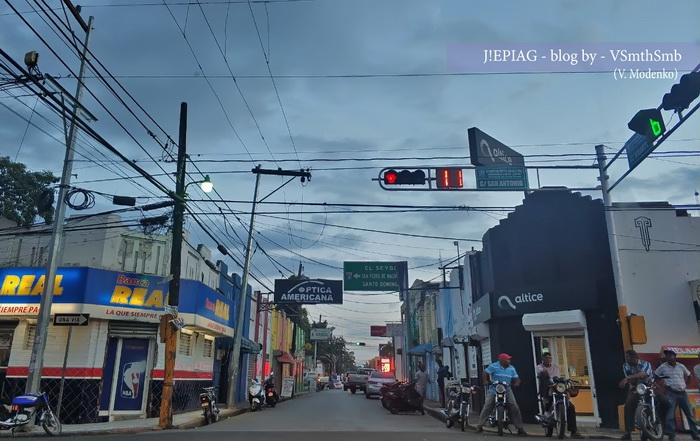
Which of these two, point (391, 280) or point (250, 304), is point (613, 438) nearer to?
point (391, 280)

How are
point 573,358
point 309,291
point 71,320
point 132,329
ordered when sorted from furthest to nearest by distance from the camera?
1. point 309,291
2. point 132,329
3. point 573,358
4. point 71,320

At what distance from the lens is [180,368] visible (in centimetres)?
1934

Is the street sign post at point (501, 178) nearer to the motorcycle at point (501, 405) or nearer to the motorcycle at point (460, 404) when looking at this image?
the motorcycle at point (501, 405)

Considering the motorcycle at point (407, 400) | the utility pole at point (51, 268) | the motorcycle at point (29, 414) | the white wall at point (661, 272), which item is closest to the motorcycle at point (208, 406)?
the motorcycle at point (29, 414)

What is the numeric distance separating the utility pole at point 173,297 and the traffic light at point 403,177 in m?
5.89

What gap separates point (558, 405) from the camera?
35.6 feet

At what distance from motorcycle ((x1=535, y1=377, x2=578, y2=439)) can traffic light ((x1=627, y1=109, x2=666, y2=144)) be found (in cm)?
512

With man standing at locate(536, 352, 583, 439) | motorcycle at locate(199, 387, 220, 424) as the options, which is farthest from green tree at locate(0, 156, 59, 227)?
man standing at locate(536, 352, 583, 439)

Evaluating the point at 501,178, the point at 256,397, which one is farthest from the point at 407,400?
the point at 501,178

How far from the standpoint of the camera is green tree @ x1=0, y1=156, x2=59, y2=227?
26.0 m

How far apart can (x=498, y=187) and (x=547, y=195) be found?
3484mm

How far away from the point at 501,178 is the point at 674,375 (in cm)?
584

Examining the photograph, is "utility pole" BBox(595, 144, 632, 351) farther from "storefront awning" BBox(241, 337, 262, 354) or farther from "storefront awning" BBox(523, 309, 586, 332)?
"storefront awning" BBox(241, 337, 262, 354)

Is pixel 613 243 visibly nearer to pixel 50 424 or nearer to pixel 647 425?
pixel 647 425
